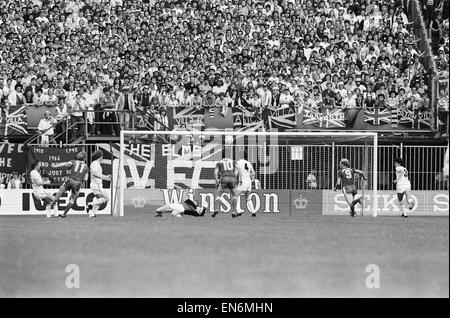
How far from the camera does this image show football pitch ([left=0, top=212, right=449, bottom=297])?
14.7 meters

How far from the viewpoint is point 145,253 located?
1850cm

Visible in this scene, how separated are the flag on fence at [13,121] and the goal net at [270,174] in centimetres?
347

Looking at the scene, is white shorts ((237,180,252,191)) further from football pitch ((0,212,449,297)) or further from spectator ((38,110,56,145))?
football pitch ((0,212,449,297))

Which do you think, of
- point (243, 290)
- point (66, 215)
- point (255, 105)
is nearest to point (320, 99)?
point (255, 105)

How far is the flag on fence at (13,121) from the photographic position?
121 ft

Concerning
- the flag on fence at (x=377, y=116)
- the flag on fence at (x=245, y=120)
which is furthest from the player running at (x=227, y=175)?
the flag on fence at (x=377, y=116)

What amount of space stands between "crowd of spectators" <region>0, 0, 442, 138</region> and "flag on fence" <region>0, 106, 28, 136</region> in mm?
414

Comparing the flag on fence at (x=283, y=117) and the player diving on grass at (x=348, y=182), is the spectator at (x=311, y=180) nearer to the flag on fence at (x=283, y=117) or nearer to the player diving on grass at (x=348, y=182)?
the player diving on grass at (x=348, y=182)

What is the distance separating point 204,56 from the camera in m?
38.8

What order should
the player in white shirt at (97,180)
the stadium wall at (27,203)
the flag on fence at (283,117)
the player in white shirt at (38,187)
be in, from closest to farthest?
the player in white shirt at (97,180), the player in white shirt at (38,187), the stadium wall at (27,203), the flag on fence at (283,117)

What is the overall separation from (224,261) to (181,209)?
47.0ft

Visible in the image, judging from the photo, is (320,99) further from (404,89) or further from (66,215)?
(66,215)

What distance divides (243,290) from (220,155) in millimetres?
21616

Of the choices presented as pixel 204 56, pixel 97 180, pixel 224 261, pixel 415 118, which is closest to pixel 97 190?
pixel 97 180
